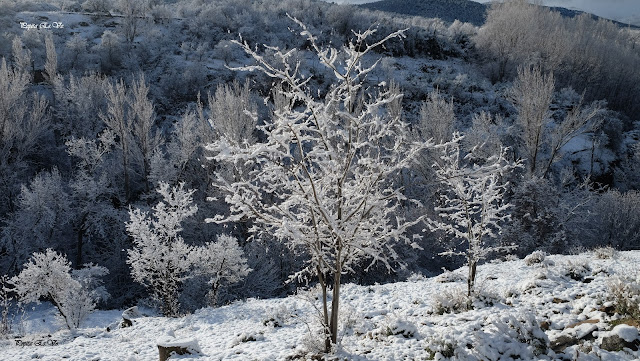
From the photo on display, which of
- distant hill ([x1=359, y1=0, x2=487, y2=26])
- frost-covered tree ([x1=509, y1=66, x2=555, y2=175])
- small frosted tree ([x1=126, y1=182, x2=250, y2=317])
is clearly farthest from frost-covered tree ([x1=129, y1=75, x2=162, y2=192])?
distant hill ([x1=359, y1=0, x2=487, y2=26])

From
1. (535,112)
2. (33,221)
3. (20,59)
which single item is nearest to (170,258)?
(33,221)

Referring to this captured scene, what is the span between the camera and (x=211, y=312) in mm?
11812

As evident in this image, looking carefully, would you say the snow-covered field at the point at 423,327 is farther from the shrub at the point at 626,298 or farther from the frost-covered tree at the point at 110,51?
the frost-covered tree at the point at 110,51

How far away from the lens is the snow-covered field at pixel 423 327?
5.13 metres

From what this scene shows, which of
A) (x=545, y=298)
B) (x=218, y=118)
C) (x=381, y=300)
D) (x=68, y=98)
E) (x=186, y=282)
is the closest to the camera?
(x=545, y=298)

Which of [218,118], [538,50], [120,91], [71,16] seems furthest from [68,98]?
[538,50]

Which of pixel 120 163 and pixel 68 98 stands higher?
pixel 68 98

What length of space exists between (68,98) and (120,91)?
5815 millimetres

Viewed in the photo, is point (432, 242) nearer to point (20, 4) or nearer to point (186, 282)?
point (186, 282)

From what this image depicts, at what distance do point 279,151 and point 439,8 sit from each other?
330ft

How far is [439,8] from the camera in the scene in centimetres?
9075

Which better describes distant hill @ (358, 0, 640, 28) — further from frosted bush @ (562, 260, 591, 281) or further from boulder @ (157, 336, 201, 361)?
boulder @ (157, 336, 201, 361)

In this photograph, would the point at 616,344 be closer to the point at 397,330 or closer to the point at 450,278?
the point at 397,330

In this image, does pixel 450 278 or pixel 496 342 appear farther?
pixel 450 278
